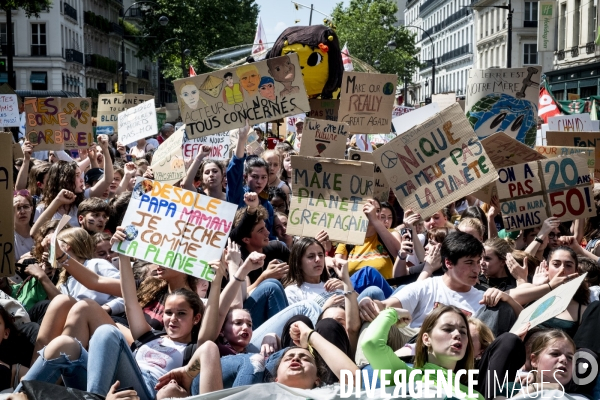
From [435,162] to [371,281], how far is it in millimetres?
1455

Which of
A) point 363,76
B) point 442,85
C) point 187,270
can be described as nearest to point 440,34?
point 442,85

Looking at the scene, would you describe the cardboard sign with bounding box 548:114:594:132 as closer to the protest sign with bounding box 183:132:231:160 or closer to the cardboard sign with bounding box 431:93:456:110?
the cardboard sign with bounding box 431:93:456:110

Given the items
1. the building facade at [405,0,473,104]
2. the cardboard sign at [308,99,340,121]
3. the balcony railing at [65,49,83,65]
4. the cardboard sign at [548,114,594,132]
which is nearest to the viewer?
the cardboard sign at [548,114,594,132]

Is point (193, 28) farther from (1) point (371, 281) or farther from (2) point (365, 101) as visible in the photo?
(1) point (371, 281)

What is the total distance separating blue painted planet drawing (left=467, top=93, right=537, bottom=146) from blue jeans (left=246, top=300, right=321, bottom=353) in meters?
4.65

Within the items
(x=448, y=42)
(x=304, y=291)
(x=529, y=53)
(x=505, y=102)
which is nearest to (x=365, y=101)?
(x=505, y=102)

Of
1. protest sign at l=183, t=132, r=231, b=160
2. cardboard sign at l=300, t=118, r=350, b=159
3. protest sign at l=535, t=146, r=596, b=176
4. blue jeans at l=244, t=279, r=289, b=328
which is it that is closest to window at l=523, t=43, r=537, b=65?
protest sign at l=183, t=132, r=231, b=160

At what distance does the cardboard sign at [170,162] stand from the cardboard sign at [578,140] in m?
4.01

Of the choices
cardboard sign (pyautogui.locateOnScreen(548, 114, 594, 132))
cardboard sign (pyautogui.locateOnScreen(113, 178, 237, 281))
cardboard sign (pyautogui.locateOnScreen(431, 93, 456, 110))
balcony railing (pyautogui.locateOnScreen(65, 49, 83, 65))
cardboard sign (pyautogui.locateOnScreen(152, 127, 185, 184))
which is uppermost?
balcony railing (pyautogui.locateOnScreen(65, 49, 83, 65))

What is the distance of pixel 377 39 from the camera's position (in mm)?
75812

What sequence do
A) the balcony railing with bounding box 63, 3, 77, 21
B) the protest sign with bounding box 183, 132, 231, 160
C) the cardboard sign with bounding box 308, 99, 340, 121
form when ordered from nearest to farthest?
the protest sign with bounding box 183, 132, 231, 160
the cardboard sign with bounding box 308, 99, 340, 121
the balcony railing with bounding box 63, 3, 77, 21

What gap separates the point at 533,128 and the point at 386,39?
2658 inches

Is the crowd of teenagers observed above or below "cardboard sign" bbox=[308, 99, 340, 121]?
below

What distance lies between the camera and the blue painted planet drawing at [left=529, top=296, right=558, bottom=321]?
16.6 ft
